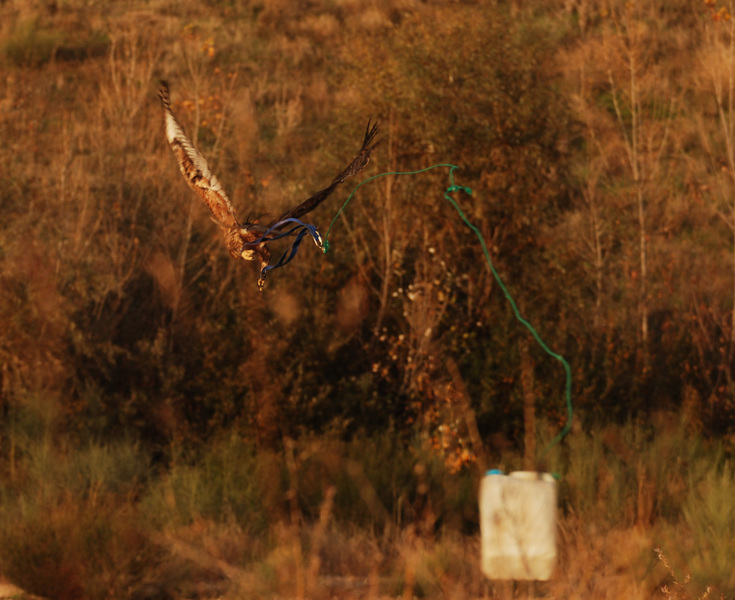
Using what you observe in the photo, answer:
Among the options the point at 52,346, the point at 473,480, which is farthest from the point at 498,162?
the point at 52,346

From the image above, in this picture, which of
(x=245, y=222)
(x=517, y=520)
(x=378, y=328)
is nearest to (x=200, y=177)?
(x=245, y=222)

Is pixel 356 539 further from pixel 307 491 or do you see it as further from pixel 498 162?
pixel 498 162

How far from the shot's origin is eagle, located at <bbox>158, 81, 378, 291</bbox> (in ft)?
6.19

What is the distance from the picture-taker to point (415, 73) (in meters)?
10.6

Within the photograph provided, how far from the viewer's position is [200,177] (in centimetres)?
210

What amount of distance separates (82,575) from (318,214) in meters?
5.89

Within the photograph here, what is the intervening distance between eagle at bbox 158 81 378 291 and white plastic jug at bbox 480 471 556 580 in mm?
2513

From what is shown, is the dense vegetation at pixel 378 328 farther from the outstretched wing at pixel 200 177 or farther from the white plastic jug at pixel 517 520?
the outstretched wing at pixel 200 177

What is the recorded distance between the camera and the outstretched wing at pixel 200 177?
2.00 m

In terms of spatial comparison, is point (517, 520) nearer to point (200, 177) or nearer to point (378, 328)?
point (200, 177)

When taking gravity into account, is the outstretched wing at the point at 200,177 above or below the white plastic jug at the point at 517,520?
above

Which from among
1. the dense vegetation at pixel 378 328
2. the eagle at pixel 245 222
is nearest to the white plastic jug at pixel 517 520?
the dense vegetation at pixel 378 328

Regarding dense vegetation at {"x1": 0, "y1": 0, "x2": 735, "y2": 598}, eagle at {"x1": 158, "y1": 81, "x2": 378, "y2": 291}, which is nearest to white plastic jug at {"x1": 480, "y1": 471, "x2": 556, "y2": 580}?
dense vegetation at {"x1": 0, "y1": 0, "x2": 735, "y2": 598}

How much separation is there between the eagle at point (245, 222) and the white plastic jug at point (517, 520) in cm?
251
